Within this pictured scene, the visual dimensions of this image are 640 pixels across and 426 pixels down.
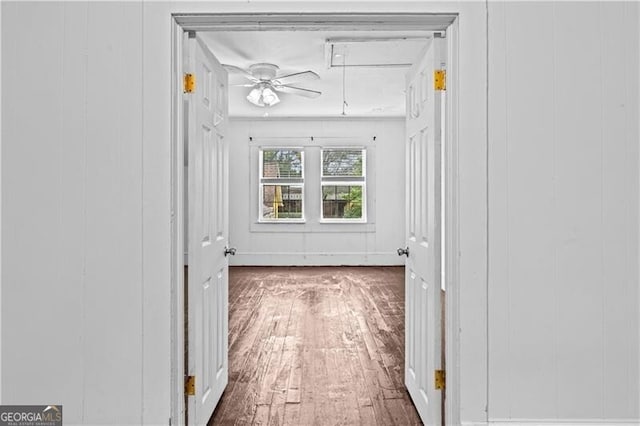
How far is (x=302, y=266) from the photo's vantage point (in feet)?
26.1

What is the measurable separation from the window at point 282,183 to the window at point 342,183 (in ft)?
1.47

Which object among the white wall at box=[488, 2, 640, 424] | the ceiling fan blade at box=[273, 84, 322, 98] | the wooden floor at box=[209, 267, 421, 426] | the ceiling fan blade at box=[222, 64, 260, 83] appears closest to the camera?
the white wall at box=[488, 2, 640, 424]

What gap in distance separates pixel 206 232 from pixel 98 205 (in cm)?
56

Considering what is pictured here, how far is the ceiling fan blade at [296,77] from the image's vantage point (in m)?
4.76

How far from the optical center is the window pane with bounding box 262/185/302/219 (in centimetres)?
800

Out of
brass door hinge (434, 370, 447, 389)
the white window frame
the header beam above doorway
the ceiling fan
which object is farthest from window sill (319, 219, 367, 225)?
the header beam above doorway

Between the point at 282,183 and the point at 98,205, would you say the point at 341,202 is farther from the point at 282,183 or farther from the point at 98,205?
the point at 98,205

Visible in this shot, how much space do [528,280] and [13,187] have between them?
7.69ft

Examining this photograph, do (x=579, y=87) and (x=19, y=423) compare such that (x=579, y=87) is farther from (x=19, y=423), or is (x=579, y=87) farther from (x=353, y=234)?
(x=353, y=234)

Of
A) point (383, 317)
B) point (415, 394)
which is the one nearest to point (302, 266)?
point (383, 317)

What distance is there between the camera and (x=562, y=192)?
1911mm

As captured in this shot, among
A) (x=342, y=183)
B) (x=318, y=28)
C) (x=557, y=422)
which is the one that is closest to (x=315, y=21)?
(x=318, y=28)

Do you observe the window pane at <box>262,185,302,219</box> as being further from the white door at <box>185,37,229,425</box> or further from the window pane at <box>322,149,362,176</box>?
the white door at <box>185,37,229,425</box>

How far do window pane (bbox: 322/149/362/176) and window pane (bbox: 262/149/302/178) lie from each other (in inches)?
19.9
